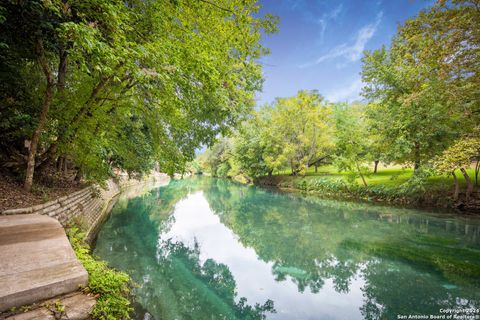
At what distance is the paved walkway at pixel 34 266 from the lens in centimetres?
253

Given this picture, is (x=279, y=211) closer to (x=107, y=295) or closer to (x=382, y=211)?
(x=382, y=211)

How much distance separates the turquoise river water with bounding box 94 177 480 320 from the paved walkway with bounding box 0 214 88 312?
7.92ft

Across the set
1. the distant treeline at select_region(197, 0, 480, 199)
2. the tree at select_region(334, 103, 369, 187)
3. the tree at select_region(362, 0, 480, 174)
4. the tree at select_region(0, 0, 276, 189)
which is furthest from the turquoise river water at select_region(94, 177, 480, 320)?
the tree at select_region(334, 103, 369, 187)

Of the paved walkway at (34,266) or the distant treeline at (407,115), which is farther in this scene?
the distant treeline at (407,115)

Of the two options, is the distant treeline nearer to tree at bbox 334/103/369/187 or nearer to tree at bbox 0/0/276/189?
tree at bbox 334/103/369/187

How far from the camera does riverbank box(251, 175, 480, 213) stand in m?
14.7

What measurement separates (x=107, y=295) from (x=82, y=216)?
812 cm

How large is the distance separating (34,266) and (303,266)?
289 inches

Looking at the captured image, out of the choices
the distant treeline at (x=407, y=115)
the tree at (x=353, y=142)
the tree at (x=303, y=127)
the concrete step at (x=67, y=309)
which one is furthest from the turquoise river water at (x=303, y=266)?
the tree at (x=303, y=127)

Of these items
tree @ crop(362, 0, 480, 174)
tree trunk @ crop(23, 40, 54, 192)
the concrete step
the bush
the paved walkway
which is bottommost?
the bush

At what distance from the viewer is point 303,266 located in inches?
308

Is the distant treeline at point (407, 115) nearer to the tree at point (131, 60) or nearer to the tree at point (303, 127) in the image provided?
the tree at point (303, 127)

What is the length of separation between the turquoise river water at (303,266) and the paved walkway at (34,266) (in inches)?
95.0

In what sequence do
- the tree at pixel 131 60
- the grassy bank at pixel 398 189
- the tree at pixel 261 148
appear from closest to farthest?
1. the tree at pixel 131 60
2. the grassy bank at pixel 398 189
3. the tree at pixel 261 148
